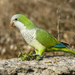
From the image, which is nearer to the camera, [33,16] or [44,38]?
[44,38]

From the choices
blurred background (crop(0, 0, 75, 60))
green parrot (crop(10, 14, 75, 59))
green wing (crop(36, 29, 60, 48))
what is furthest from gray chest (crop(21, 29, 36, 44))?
blurred background (crop(0, 0, 75, 60))

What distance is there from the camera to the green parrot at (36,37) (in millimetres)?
3594

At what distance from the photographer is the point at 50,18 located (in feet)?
26.2

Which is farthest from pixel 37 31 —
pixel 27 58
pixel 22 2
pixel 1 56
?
pixel 22 2

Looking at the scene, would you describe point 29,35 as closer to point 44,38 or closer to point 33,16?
point 44,38

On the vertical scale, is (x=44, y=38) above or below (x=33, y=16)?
below

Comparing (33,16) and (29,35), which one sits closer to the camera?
(29,35)

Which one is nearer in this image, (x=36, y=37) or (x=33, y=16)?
(x=36, y=37)

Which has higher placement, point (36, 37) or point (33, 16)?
point (33, 16)

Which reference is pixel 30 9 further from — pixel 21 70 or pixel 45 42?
pixel 21 70

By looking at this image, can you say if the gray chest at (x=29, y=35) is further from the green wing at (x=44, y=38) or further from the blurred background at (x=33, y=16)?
the blurred background at (x=33, y=16)

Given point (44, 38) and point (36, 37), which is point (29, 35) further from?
point (44, 38)

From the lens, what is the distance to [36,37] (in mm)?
3584

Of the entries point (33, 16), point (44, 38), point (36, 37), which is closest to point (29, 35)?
point (36, 37)
